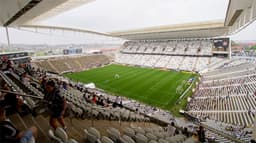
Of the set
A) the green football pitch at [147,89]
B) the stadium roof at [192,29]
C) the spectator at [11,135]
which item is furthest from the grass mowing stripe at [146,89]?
the spectator at [11,135]

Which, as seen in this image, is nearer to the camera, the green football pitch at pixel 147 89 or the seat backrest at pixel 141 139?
the seat backrest at pixel 141 139

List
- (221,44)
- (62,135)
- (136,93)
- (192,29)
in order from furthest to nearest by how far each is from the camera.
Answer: (221,44), (192,29), (136,93), (62,135)

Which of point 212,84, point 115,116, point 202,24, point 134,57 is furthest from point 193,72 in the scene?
point 115,116

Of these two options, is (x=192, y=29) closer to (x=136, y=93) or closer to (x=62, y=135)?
(x=136, y=93)

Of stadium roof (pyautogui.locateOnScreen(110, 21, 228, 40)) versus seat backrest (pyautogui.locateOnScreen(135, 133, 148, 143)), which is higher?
stadium roof (pyautogui.locateOnScreen(110, 21, 228, 40))

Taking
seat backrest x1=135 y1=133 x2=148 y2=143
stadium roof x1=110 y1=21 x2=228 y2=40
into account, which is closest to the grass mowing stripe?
stadium roof x1=110 y1=21 x2=228 y2=40

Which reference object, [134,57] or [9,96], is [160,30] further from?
[9,96]

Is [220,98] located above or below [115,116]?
below

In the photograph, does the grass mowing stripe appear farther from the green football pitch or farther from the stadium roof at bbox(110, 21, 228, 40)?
the stadium roof at bbox(110, 21, 228, 40)

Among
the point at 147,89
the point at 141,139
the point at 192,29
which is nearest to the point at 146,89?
the point at 147,89

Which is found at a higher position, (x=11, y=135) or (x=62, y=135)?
(x=11, y=135)

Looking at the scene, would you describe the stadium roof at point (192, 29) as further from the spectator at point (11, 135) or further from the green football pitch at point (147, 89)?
the spectator at point (11, 135)

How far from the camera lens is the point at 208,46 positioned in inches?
1690

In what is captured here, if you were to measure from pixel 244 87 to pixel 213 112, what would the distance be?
20.1 ft
